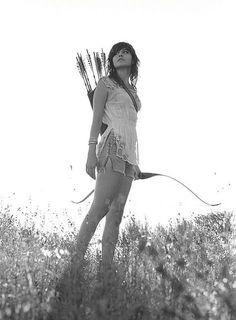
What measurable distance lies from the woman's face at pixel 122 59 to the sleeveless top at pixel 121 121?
146 mm

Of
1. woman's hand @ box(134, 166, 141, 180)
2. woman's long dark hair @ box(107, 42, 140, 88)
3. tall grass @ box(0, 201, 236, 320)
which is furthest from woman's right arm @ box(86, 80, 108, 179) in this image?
tall grass @ box(0, 201, 236, 320)

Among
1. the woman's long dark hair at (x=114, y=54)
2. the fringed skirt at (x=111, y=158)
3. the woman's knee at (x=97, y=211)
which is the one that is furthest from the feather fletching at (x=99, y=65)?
the woman's knee at (x=97, y=211)

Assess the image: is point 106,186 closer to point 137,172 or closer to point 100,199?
point 100,199

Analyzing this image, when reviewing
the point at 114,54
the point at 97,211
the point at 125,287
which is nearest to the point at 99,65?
the point at 114,54

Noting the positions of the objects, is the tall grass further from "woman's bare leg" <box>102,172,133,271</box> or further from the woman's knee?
the woman's knee

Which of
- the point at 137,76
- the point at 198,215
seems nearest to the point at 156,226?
the point at 198,215

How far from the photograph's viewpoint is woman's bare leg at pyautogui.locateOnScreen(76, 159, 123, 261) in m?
3.42

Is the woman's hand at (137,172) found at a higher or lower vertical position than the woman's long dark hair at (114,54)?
lower

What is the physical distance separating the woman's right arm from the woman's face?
8.4 inches

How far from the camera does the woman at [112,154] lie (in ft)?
11.3

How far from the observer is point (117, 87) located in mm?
3672

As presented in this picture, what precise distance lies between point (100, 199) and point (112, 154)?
322 millimetres

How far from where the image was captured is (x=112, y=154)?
3.50m

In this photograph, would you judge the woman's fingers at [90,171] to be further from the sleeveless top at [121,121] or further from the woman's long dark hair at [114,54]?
the woman's long dark hair at [114,54]
